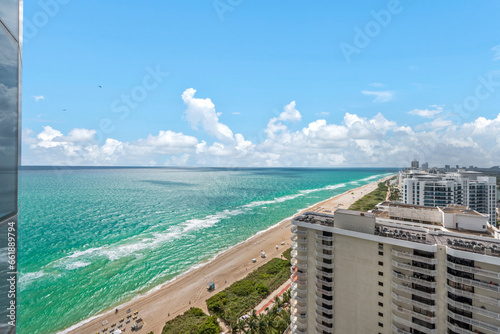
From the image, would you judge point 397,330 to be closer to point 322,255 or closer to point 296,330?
point 322,255

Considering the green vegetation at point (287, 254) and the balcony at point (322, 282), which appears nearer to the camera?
the balcony at point (322, 282)

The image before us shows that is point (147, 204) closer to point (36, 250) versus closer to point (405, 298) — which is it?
point (36, 250)

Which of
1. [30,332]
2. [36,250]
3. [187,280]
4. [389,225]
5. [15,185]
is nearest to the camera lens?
[15,185]

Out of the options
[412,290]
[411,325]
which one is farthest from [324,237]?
[411,325]

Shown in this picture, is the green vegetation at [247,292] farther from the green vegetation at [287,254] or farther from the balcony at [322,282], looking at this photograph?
the balcony at [322,282]

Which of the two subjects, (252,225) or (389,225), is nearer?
(389,225)

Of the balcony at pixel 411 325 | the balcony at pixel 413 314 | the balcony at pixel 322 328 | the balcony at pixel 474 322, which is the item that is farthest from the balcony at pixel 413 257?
the balcony at pixel 322 328

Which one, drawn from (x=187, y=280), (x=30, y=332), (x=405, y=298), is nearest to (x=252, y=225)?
(x=187, y=280)
